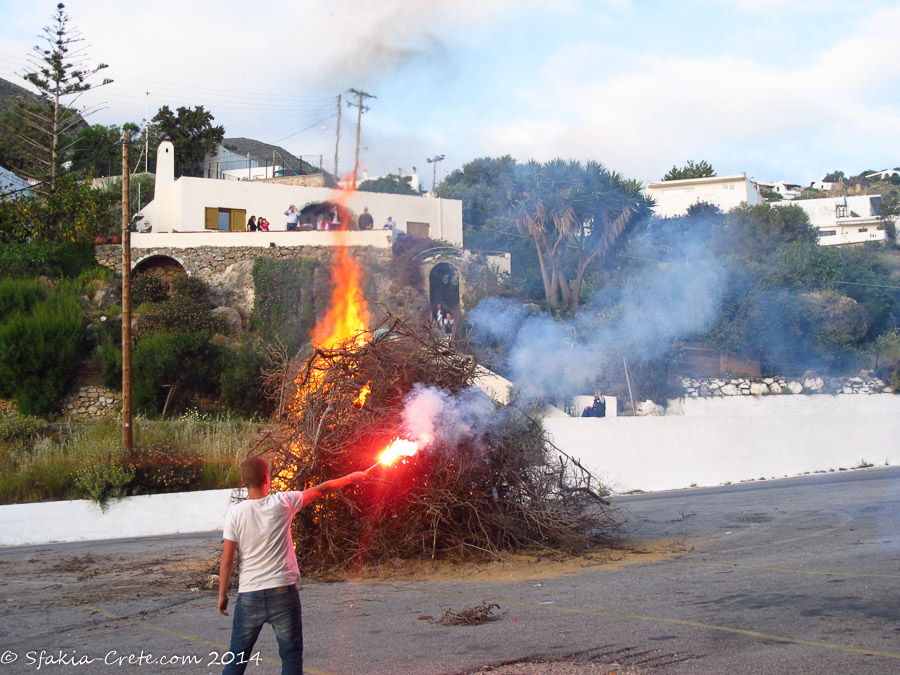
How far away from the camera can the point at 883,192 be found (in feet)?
253

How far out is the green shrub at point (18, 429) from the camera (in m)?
21.6

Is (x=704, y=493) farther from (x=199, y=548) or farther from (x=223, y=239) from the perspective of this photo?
(x=223, y=239)

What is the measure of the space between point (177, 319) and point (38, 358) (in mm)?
5450

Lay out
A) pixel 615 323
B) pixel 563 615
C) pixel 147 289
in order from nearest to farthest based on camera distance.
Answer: pixel 563 615, pixel 615 323, pixel 147 289

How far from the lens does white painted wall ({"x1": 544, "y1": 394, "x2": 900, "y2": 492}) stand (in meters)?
21.9

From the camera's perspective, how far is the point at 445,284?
3809 cm

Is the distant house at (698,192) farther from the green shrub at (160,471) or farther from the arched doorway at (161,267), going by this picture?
the green shrub at (160,471)

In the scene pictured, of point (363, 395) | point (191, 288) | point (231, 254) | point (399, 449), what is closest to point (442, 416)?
point (399, 449)

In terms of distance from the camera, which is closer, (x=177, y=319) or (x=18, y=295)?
(x=18, y=295)

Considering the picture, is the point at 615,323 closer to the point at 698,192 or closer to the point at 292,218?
the point at 292,218

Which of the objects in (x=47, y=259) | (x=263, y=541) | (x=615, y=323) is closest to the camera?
(x=263, y=541)

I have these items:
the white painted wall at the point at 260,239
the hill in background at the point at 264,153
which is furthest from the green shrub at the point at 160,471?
the hill in background at the point at 264,153

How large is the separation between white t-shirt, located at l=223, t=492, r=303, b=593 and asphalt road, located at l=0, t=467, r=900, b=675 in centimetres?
142

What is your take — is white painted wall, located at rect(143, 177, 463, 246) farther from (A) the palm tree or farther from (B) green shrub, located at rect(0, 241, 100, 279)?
(A) the palm tree
